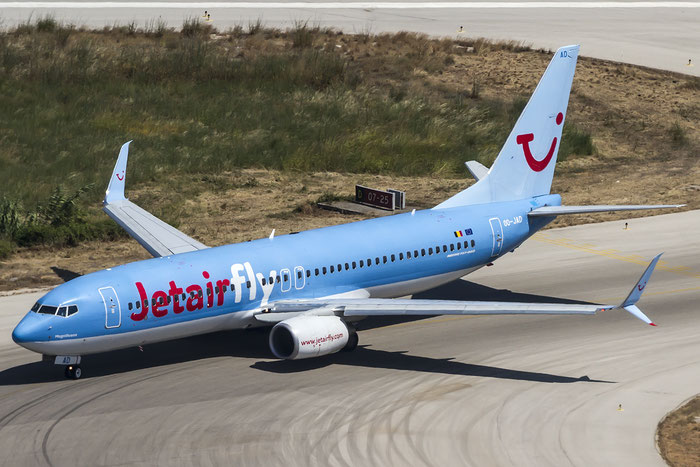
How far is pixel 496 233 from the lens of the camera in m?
48.1

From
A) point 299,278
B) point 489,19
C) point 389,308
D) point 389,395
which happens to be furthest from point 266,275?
point 489,19

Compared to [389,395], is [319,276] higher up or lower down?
higher up

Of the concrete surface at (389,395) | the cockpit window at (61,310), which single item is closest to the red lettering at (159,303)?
the concrete surface at (389,395)

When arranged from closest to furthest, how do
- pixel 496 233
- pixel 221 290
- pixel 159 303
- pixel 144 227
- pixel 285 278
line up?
pixel 159 303
pixel 221 290
pixel 285 278
pixel 496 233
pixel 144 227

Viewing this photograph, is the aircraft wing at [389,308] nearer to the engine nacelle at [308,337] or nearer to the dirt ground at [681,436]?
the engine nacelle at [308,337]

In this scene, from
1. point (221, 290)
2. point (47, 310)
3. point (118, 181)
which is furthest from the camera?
point (118, 181)

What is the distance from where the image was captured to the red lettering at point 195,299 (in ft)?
132

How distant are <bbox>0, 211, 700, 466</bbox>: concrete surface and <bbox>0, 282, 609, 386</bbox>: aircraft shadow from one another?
89 millimetres

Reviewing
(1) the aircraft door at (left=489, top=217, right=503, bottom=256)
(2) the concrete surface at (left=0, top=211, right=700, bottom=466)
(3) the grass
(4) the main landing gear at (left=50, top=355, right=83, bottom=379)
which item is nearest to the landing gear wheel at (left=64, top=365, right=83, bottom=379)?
(4) the main landing gear at (left=50, top=355, right=83, bottom=379)

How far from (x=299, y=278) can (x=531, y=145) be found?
1356cm

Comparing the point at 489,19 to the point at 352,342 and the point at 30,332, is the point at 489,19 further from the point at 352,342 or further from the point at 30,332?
the point at 30,332

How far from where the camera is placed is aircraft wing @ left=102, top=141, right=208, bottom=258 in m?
47.9

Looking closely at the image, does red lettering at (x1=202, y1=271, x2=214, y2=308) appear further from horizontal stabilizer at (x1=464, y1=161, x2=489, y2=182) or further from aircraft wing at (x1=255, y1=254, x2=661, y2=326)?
horizontal stabilizer at (x1=464, y1=161, x2=489, y2=182)

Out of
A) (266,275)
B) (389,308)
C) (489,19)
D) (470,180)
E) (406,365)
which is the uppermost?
(489,19)
